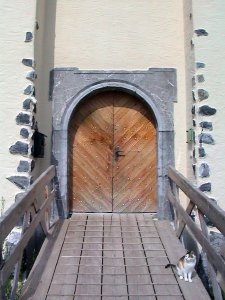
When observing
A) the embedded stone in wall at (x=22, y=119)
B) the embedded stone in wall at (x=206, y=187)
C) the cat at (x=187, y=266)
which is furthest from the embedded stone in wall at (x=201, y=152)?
the embedded stone in wall at (x=22, y=119)

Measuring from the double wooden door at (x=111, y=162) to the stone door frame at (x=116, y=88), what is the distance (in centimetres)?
21

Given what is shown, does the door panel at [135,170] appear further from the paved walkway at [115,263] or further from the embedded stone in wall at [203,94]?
the embedded stone in wall at [203,94]

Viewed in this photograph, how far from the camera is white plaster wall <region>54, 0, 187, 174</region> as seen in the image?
485 centimetres

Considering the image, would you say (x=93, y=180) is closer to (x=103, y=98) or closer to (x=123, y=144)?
(x=123, y=144)

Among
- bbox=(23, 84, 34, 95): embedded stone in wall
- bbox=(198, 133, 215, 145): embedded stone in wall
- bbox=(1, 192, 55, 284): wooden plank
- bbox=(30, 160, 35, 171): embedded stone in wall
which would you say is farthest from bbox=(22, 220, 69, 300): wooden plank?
bbox=(198, 133, 215, 145): embedded stone in wall

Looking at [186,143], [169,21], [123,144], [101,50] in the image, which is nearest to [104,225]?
[123,144]

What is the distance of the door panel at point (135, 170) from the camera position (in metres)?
4.89

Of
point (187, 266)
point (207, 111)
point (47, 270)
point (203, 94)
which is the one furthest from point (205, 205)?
point (203, 94)

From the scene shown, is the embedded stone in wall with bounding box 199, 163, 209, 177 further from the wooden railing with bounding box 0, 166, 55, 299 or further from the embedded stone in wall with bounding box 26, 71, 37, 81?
the embedded stone in wall with bounding box 26, 71, 37, 81

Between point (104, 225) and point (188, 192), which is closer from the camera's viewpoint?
point (188, 192)

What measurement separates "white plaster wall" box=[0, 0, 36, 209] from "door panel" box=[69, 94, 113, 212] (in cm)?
93

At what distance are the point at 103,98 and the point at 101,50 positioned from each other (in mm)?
624

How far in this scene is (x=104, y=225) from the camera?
434 centimetres

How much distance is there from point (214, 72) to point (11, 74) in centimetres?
234
